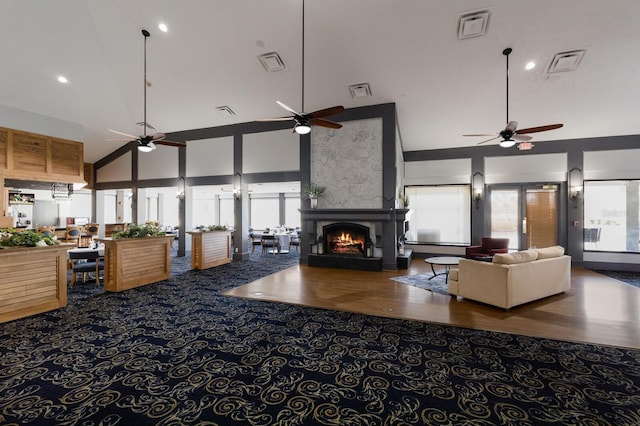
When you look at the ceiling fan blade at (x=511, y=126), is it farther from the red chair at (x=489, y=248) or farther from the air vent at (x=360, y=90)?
the red chair at (x=489, y=248)

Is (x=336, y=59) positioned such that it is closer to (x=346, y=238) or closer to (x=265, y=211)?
(x=346, y=238)

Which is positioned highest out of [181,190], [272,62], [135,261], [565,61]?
[272,62]

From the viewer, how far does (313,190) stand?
756 cm

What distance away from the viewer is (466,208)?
8.79 metres

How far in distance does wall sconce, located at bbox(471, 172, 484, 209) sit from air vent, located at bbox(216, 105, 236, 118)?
7536 mm

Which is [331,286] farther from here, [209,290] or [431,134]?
[431,134]

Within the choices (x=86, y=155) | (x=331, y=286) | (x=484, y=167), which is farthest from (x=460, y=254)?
(x=86, y=155)

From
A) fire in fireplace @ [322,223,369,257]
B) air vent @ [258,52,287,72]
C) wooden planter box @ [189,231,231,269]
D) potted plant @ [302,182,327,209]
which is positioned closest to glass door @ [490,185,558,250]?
fire in fireplace @ [322,223,369,257]

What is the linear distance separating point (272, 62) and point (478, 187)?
686 centimetres

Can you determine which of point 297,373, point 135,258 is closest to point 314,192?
point 135,258

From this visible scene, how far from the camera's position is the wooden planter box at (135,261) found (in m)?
5.26

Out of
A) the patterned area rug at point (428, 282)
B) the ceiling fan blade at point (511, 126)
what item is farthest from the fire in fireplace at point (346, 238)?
the ceiling fan blade at point (511, 126)

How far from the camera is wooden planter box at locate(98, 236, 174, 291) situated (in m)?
5.26

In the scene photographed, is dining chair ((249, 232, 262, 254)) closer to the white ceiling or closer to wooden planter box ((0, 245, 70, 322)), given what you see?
the white ceiling
